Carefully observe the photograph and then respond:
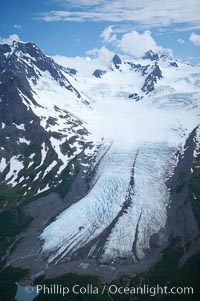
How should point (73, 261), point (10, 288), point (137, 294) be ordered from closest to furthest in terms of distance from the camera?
point (137, 294)
point (10, 288)
point (73, 261)

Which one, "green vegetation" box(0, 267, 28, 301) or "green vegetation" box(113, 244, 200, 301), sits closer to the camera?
"green vegetation" box(113, 244, 200, 301)

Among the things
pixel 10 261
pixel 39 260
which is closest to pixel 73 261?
pixel 39 260

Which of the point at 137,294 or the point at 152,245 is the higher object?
the point at 152,245

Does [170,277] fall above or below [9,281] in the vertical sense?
below

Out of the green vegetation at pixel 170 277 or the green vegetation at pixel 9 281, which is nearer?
the green vegetation at pixel 170 277

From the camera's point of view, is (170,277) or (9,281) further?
(9,281)

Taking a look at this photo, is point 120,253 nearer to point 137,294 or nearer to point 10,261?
point 137,294

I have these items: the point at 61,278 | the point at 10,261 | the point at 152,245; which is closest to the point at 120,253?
the point at 152,245

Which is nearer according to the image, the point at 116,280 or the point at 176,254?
the point at 116,280

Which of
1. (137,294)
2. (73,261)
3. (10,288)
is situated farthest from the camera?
(73,261)

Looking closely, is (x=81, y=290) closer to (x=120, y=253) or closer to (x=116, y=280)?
(x=116, y=280)
